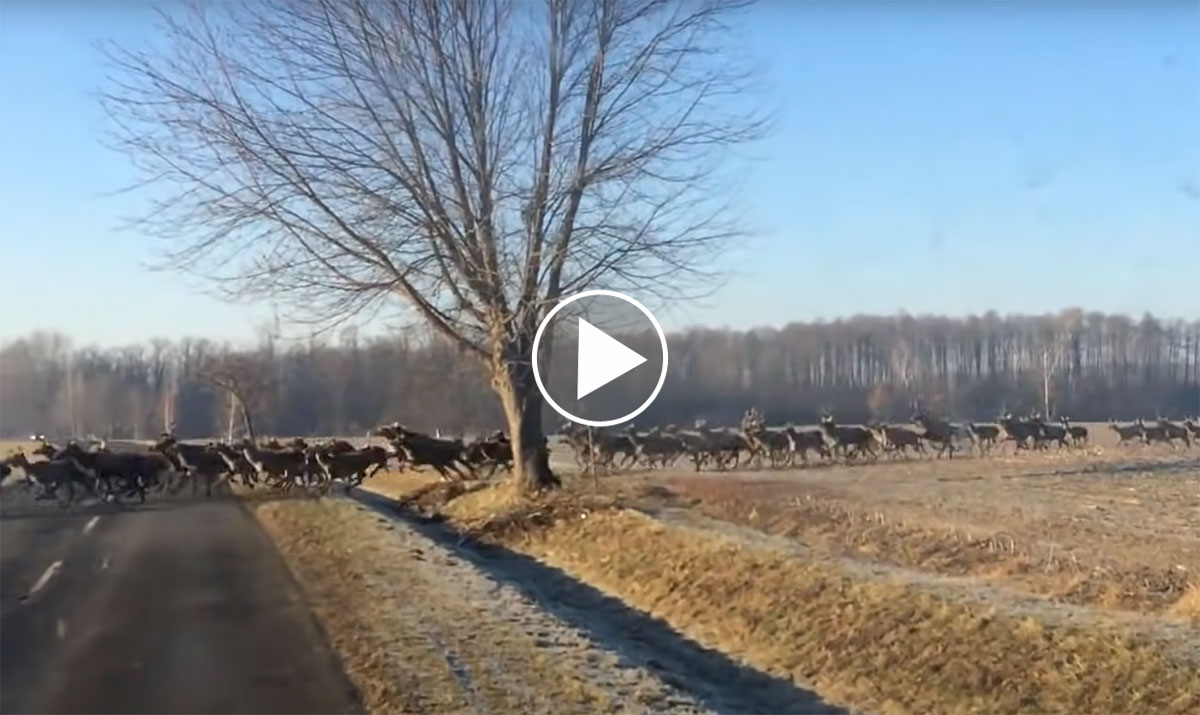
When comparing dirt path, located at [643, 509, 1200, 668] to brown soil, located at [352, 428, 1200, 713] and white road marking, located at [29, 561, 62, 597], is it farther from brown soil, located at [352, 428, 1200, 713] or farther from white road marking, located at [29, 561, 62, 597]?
white road marking, located at [29, 561, 62, 597]

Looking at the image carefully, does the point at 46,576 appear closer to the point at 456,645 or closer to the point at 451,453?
the point at 456,645

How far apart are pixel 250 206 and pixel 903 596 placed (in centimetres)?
1483

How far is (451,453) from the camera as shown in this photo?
33875 mm

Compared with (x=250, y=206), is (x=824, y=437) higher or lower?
lower

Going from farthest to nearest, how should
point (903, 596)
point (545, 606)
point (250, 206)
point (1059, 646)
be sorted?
point (250, 206) < point (545, 606) < point (903, 596) < point (1059, 646)

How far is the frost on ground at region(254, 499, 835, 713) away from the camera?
10062mm

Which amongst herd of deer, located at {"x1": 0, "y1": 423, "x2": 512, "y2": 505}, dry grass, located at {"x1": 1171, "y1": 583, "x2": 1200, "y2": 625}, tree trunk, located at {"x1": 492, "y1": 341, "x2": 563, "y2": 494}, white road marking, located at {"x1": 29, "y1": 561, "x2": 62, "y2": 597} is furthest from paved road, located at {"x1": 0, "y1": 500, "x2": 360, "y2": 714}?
herd of deer, located at {"x1": 0, "y1": 423, "x2": 512, "y2": 505}

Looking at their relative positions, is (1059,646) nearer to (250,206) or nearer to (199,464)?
(250,206)

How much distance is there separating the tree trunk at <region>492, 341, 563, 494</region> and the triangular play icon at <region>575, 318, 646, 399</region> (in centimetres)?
403

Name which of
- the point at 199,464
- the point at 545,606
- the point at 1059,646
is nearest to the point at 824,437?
the point at 199,464

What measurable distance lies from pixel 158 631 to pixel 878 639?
6706 millimetres

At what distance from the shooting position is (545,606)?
51.2 feet

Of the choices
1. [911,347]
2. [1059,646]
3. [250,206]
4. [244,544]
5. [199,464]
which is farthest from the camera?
[911,347]

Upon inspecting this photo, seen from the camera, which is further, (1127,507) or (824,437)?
(824,437)
